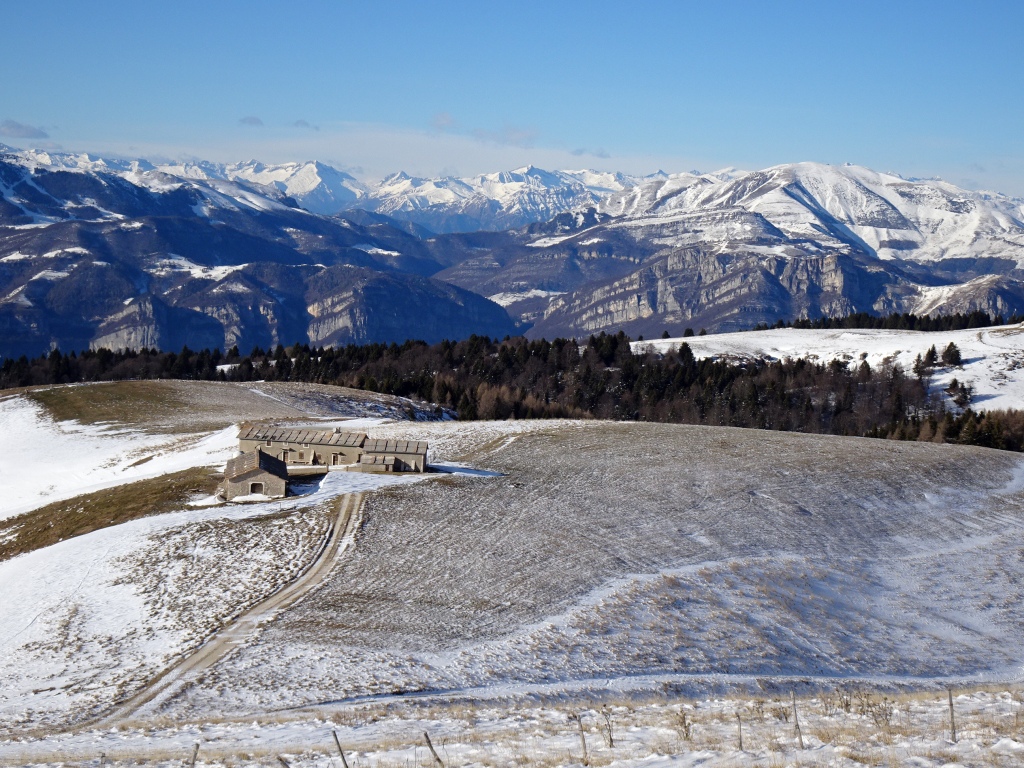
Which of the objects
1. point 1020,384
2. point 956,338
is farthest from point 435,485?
point 956,338

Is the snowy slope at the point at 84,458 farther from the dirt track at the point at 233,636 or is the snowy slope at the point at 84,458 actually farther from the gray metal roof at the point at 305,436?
the dirt track at the point at 233,636

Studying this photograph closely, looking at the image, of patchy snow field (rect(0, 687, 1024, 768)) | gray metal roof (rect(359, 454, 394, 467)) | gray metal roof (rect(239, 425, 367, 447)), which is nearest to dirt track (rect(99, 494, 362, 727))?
patchy snow field (rect(0, 687, 1024, 768))

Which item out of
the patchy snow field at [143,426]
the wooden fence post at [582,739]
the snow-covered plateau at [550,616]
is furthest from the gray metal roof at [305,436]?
the wooden fence post at [582,739]

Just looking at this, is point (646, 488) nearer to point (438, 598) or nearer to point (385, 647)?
point (438, 598)

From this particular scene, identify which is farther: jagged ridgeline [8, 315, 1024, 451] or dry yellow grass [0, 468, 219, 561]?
jagged ridgeline [8, 315, 1024, 451]

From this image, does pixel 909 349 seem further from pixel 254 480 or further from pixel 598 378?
pixel 254 480

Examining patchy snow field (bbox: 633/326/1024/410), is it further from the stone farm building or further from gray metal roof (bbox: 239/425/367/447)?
gray metal roof (bbox: 239/425/367/447)
